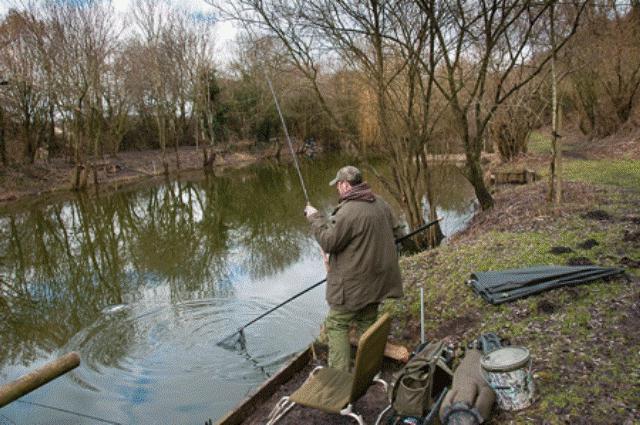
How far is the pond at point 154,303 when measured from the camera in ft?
20.3

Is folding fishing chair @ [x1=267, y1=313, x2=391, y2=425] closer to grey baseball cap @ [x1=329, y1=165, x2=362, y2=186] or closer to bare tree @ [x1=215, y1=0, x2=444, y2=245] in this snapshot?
grey baseball cap @ [x1=329, y1=165, x2=362, y2=186]

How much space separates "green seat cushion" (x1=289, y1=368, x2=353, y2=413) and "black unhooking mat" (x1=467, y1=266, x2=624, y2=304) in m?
2.21

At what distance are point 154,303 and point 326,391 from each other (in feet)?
19.5

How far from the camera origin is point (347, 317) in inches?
179

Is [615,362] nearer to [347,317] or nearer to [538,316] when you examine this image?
[538,316]

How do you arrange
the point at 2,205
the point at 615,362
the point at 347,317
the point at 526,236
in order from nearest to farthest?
the point at 615,362 → the point at 347,317 → the point at 526,236 → the point at 2,205

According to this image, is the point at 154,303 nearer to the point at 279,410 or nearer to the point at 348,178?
the point at 279,410

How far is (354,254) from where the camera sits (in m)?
4.32

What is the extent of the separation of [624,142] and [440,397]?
19362 mm

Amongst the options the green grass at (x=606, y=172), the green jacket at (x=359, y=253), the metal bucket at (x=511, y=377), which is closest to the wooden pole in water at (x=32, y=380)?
the green jacket at (x=359, y=253)

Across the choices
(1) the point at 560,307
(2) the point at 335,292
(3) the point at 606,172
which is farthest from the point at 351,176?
(3) the point at 606,172

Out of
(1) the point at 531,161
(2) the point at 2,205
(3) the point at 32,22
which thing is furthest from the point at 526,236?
(3) the point at 32,22

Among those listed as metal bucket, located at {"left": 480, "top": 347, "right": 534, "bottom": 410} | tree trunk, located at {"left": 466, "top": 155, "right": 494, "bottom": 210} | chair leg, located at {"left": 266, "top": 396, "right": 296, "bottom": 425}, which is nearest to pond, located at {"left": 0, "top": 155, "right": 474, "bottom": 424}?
tree trunk, located at {"left": 466, "top": 155, "right": 494, "bottom": 210}

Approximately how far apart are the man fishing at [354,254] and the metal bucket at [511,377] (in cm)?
108
